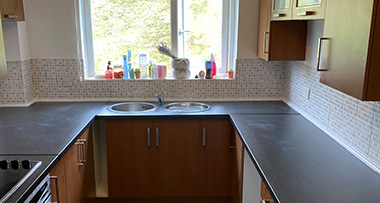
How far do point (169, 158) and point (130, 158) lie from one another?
34cm

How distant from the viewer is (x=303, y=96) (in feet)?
→ 9.93

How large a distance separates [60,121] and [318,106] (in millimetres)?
2037

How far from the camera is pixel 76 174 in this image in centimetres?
256

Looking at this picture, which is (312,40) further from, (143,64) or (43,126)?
(43,126)

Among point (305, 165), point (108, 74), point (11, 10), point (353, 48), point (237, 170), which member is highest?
point (11, 10)

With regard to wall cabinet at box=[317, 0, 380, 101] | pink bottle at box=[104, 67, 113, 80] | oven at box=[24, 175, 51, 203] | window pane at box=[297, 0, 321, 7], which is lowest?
oven at box=[24, 175, 51, 203]

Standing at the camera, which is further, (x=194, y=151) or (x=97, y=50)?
(x=97, y=50)

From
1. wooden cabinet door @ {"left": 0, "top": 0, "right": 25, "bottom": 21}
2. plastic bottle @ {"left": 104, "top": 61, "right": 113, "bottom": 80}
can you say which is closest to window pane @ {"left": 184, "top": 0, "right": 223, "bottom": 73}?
plastic bottle @ {"left": 104, "top": 61, "right": 113, "bottom": 80}

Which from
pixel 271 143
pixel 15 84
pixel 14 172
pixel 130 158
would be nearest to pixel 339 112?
pixel 271 143

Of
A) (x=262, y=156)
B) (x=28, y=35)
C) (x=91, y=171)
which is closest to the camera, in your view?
(x=262, y=156)

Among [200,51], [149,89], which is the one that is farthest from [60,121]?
[200,51]

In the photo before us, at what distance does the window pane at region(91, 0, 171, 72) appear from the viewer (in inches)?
136

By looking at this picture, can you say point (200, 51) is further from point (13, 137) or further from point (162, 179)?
point (13, 137)

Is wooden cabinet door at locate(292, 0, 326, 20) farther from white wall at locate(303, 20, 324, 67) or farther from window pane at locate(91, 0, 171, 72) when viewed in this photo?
window pane at locate(91, 0, 171, 72)
